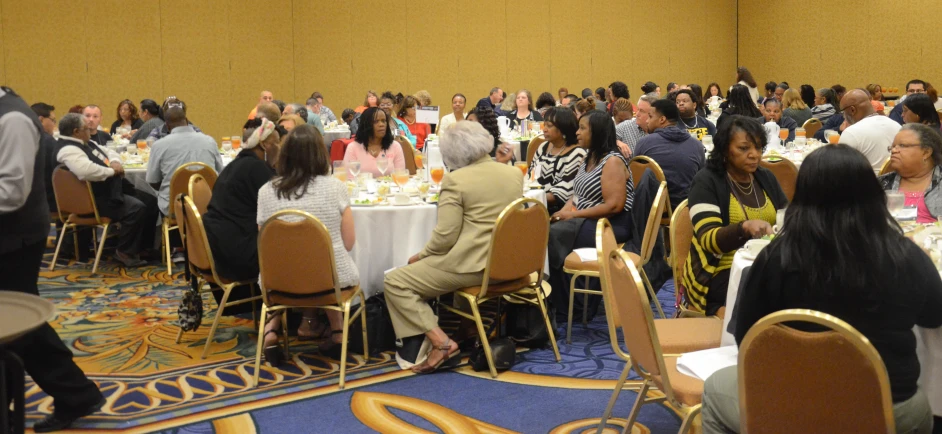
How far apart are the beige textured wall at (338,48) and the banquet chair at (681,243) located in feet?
41.3

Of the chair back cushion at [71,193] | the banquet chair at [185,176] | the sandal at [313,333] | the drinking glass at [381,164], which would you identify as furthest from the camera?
the chair back cushion at [71,193]

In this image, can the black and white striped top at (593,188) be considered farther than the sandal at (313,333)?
Yes

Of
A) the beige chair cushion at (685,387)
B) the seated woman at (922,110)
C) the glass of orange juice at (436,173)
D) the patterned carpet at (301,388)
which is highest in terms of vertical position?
the seated woman at (922,110)

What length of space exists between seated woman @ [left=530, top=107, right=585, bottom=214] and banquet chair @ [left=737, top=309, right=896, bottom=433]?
3.86 metres

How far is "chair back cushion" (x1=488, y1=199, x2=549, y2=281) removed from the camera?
443 cm

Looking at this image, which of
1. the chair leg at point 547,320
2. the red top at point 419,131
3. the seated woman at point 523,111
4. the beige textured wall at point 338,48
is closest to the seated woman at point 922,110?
the chair leg at point 547,320

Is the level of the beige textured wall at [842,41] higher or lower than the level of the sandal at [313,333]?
higher

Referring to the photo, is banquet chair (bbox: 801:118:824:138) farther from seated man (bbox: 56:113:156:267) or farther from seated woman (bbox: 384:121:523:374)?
seated man (bbox: 56:113:156:267)

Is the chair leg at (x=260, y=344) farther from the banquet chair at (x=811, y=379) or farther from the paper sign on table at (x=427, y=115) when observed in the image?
the paper sign on table at (x=427, y=115)

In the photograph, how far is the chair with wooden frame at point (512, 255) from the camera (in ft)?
14.6

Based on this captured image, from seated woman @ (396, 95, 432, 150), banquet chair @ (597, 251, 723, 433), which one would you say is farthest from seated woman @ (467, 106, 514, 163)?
banquet chair @ (597, 251, 723, 433)

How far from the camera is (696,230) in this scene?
3.83 m

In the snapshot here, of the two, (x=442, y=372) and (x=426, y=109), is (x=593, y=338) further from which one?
(x=426, y=109)

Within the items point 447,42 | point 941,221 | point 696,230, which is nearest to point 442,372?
point 696,230
